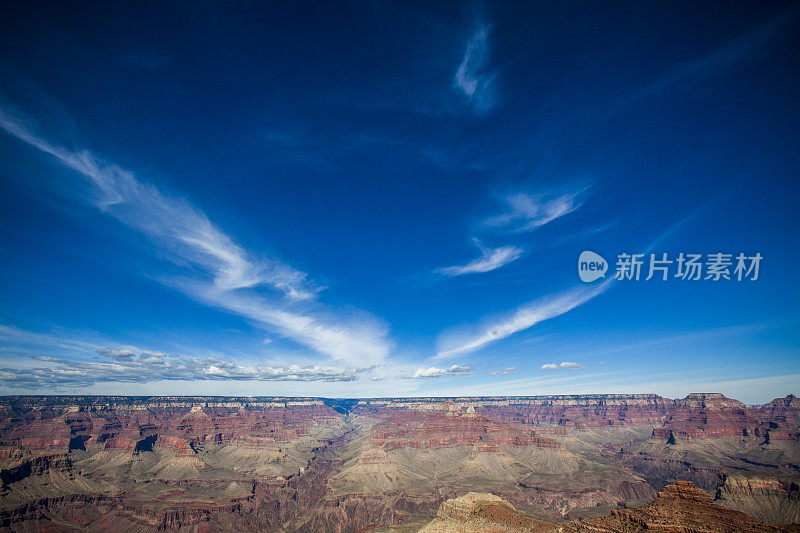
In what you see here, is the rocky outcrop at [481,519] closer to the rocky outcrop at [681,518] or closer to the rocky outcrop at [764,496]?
the rocky outcrop at [681,518]

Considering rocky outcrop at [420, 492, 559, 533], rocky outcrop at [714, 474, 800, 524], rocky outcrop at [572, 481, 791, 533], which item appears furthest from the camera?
Result: rocky outcrop at [714, 474, 800, 524]

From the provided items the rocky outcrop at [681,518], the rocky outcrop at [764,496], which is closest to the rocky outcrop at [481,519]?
the rocky outcrop at [681,518]

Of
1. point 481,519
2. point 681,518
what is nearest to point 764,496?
point 681,518

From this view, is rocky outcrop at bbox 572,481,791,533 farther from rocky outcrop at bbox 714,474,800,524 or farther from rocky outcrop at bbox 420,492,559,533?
rocky outcrop at bbox 714,474,800,524

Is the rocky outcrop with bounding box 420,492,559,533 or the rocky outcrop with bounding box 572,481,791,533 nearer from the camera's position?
the rocky outcrop with bounding box 572,481,791,533

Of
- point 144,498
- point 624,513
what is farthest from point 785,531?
point 144,498

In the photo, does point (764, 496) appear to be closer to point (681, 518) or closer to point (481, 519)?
point (681, 518)

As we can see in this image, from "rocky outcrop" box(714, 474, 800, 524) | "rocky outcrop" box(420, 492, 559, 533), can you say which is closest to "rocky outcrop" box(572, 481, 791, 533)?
"rocky outcrop" box(420, 492, 559, 533)

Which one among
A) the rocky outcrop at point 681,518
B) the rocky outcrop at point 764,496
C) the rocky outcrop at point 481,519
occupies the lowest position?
the rocky outcrop at point 764,496

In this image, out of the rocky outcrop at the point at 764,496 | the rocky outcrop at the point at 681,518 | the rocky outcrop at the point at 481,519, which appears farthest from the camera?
the rocky outcrop at the point at 764,496

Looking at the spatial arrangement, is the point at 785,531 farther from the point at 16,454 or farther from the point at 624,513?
the point at 16,454

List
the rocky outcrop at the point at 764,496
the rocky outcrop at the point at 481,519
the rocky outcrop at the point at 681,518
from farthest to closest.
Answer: the rocky outcrop at the point at 764,496
the rocky outcrop at the point at 481,519
the rocky outcrop at the point at 681,518

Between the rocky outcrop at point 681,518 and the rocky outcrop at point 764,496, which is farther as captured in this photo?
the rocky outcrop at point 764,496
